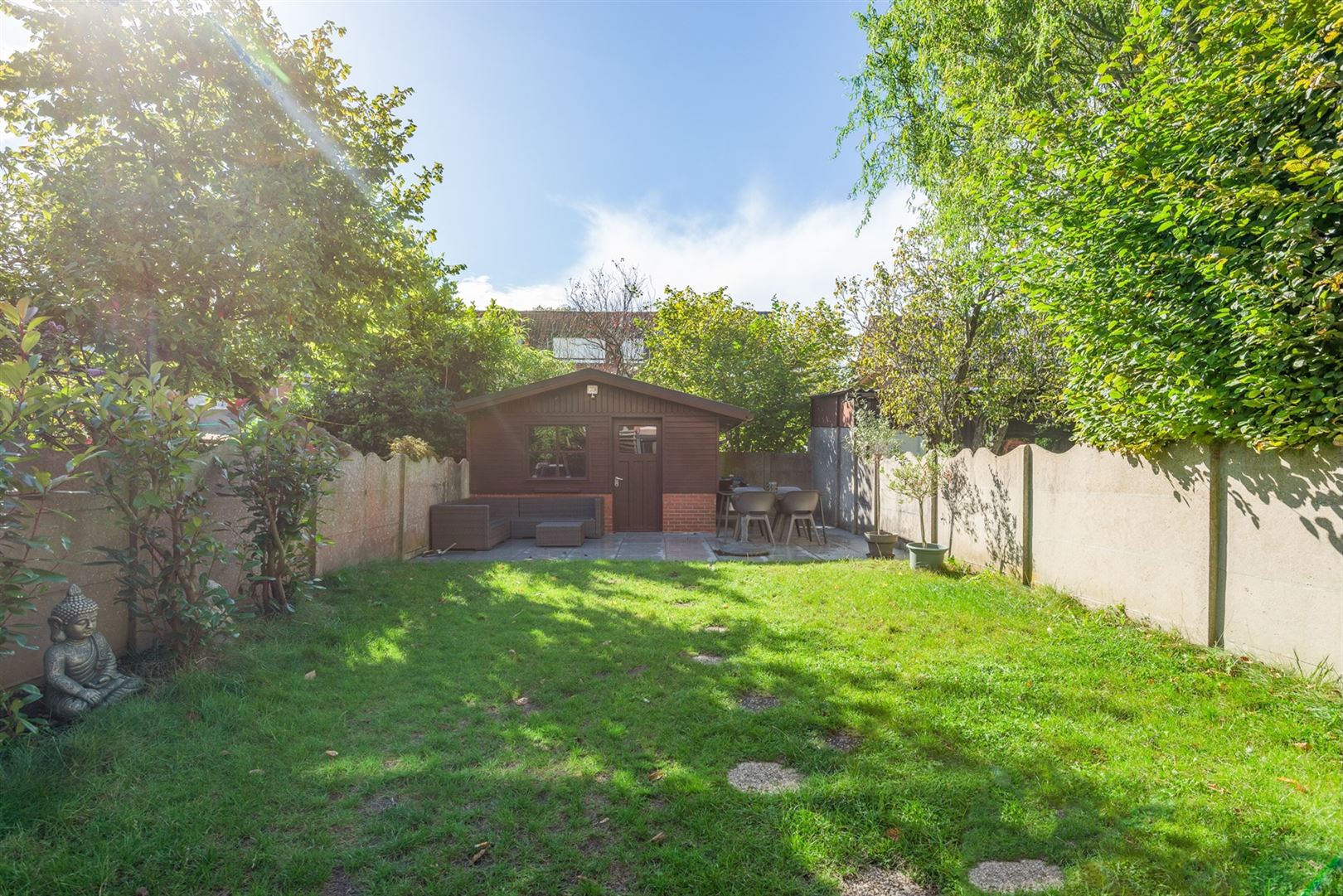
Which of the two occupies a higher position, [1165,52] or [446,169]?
[446,169]

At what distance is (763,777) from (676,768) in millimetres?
411

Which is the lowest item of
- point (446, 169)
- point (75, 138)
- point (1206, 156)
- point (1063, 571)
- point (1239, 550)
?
point (1063, 571)

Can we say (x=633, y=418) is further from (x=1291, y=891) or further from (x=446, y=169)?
(x=1291, y=891)

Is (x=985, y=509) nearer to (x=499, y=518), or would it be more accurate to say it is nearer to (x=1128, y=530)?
(x=1128, y=530)

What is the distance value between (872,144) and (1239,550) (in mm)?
7990

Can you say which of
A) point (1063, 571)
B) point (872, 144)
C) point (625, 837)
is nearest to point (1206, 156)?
point (1063, 571)

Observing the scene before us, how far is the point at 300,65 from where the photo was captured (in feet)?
27.6

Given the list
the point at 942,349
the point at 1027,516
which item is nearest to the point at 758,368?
the point at 942,349

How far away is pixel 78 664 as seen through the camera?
10.9 ft

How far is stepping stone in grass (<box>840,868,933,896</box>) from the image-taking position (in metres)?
2.08

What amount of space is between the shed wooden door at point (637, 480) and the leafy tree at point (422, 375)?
372 cm

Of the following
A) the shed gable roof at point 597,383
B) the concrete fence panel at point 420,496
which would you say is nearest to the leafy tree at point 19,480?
the concrete fence panel at point 420,496

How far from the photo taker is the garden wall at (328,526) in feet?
11.7

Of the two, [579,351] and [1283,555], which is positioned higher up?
[579,351]
